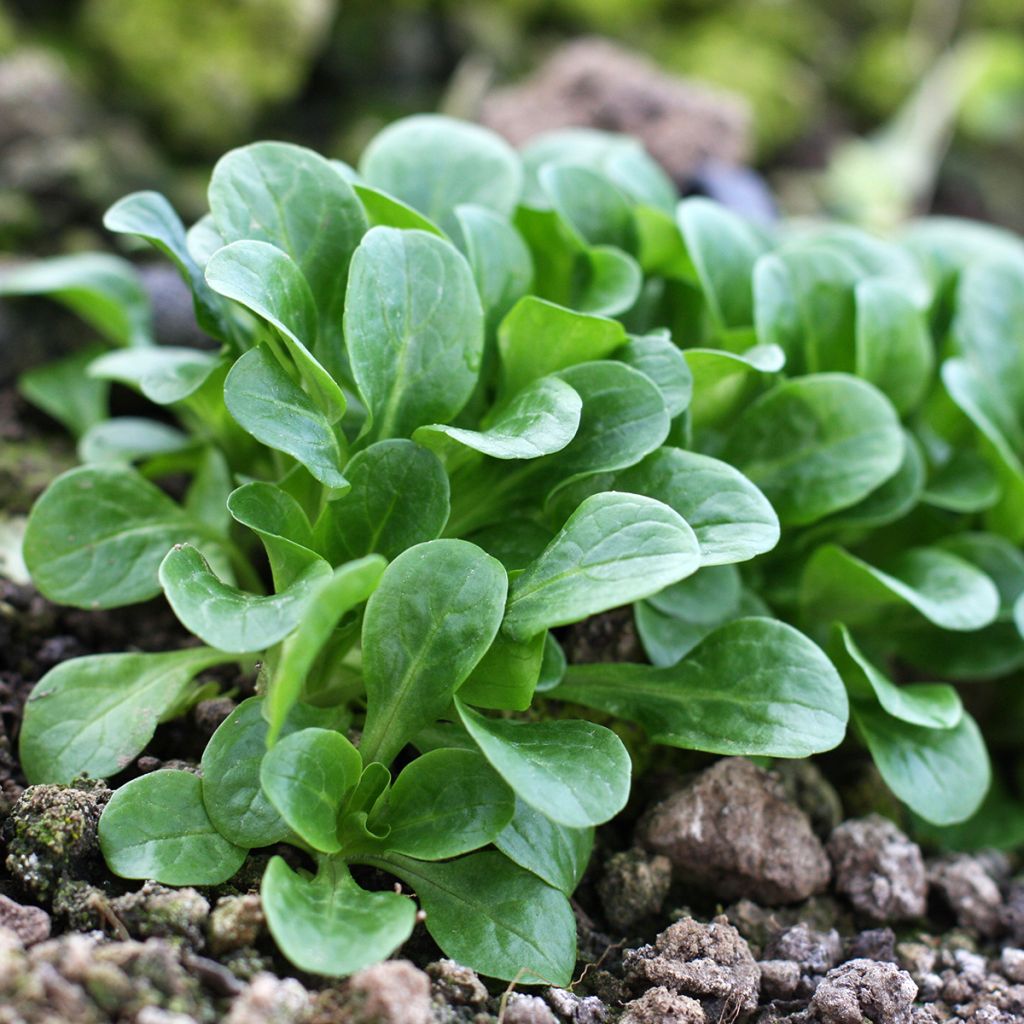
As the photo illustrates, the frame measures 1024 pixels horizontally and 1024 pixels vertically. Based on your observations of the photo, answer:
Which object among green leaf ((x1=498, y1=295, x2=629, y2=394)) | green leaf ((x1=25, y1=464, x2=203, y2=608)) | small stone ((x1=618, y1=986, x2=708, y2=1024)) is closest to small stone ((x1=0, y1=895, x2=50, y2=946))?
green leaf ((x1=25, y1=464, x2=203, y2=608))

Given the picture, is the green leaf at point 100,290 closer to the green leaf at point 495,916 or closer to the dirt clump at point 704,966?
the green leaf at point 495,916

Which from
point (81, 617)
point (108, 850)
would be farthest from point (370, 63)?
point (108, 850)

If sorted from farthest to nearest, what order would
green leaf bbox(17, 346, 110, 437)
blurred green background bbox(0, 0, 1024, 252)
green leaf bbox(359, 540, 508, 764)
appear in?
1. blurred green background bbox(0, 0, 1024, 252)
2. green leaf bbox(17, 346, 110, 437)
3. green leaf bbox(359, 540, 508, 764)

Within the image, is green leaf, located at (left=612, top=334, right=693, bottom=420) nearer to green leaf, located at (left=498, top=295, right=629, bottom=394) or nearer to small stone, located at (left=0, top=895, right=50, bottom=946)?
green leaf, located at (left=498, top=295, right=629, bottom=394)

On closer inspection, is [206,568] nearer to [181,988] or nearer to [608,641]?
[181,988]

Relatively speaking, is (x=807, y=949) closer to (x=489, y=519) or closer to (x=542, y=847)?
(x=542, y=847)

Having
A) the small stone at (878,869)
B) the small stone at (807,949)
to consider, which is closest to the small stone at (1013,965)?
the small stone at (878,869)

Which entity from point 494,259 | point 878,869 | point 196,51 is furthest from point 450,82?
point 878,869
